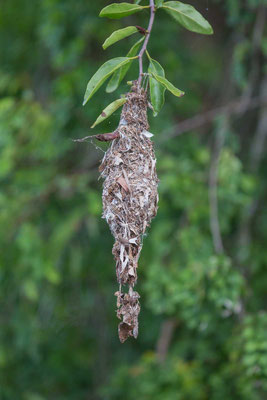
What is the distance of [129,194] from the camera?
4.85 feet

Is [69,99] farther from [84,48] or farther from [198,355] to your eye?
[198,355]

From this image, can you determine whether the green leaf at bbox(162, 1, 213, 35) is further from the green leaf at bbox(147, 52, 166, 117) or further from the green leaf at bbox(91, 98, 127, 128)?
the green leaf at bbox(91, 98, 127, 128)

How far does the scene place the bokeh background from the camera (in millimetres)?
3010

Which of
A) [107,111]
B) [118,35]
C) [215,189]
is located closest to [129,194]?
[107,111]

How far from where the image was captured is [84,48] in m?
3.65

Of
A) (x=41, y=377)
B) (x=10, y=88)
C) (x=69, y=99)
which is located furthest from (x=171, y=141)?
(x=41, y=377)

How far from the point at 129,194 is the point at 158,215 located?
2.23 metres

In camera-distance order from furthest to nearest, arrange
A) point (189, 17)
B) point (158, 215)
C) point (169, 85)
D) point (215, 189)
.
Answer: point (158, 215)
point (215, 189)
point (189, 17)
point (169, 85)

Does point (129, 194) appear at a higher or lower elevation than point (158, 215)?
lower

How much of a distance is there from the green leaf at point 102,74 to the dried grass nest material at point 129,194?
0.59ft

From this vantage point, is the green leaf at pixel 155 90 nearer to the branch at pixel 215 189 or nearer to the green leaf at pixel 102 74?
the green leaf at pixel 102 74

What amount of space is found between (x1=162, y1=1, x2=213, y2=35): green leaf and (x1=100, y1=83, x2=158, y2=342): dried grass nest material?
232mm

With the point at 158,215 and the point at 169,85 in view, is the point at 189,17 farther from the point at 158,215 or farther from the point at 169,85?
the point at 158,215

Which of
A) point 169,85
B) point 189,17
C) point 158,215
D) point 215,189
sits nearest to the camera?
point 169,85
